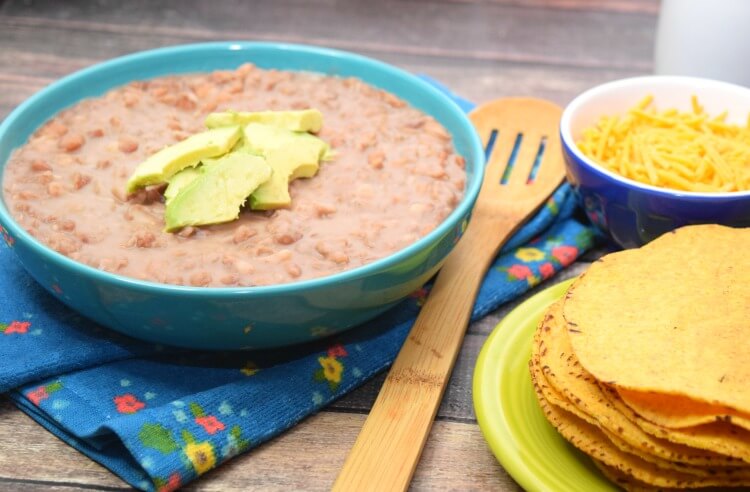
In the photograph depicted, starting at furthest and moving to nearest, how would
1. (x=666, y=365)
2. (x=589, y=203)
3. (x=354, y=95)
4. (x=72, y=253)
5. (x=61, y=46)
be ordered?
(x=61, y=46) < (x=354, y=95) < (x=589, y=203) < (x=72, y=253) < (x=666, y=365)

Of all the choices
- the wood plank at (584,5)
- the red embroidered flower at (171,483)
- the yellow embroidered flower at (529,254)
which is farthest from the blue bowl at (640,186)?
the wood plank at (584,5)

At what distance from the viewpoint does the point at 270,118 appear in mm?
2025

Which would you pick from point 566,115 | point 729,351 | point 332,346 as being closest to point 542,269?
point 566,115

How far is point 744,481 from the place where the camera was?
1.39 metres

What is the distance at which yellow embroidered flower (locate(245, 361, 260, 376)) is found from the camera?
1.75 metres

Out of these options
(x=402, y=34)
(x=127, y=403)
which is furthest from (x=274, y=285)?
(x=402, y=34)

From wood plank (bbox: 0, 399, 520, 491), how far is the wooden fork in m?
0.07

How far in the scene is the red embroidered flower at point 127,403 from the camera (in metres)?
1.66

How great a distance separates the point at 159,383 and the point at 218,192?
1.20 feet

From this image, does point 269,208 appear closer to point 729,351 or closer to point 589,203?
point 589,203

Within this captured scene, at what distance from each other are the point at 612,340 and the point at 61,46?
7.34 ft

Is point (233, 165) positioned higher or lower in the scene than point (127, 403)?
higher

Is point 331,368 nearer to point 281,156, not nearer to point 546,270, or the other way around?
point 281,156

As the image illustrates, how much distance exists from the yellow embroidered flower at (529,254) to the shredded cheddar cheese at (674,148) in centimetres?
24
